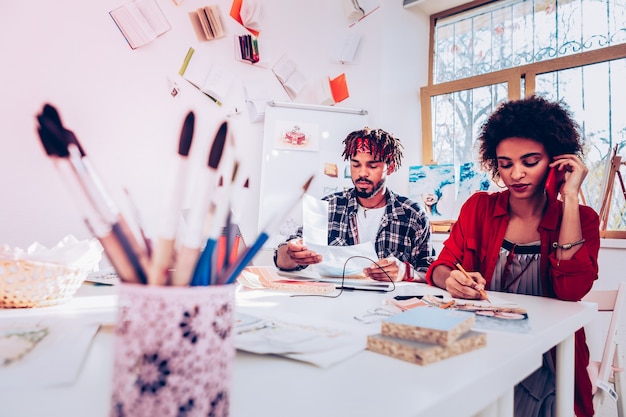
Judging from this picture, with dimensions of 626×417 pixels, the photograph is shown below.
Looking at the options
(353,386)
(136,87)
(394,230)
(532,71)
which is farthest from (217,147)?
(532,71)

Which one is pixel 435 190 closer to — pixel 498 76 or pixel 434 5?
pixel 498 76

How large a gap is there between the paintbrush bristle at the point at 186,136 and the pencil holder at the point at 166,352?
9 centimetres

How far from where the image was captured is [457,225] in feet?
4.86

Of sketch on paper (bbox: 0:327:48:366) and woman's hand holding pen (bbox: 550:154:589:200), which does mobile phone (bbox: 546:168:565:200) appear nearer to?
woman's hand holding pen (bbox: 550:154:589:200)

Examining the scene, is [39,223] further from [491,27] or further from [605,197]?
[491,27]

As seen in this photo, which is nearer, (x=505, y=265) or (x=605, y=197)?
(x=505, y=265)

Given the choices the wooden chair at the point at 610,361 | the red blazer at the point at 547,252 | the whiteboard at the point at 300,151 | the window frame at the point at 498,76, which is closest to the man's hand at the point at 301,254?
the red blazer at the point at 547,252

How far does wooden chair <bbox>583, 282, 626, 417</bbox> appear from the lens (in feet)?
3.80

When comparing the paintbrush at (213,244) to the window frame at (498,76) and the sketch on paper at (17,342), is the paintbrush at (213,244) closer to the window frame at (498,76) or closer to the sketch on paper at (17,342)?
the sketch on paper at (17,342)

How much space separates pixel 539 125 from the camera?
4.31ft

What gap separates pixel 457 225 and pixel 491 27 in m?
2.02

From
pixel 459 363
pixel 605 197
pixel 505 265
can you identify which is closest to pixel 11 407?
pixel 459 363

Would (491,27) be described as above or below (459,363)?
above

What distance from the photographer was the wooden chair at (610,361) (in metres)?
1.16
